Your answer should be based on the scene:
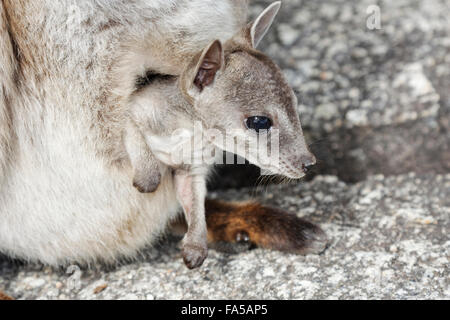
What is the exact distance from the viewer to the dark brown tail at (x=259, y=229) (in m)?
2.41

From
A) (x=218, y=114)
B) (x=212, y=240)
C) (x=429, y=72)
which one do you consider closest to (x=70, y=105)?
(x=218, y=114)

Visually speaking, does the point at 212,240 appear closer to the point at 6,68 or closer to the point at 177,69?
the point at 177,69

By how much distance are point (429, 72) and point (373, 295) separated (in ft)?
4.52

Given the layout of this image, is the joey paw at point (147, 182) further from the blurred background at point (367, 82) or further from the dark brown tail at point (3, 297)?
the blurred background at point (367, 82)

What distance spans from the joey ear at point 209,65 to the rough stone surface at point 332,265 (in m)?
0.70

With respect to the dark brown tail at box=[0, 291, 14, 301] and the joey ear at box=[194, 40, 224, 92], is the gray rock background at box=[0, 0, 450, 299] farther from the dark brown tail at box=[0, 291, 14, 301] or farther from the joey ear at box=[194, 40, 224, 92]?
the joey ear at box=[194, 40, 224, 92]

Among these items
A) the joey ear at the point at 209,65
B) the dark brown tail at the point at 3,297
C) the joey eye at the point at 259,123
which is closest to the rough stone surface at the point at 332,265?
the dark brown tail at the point at 3,297

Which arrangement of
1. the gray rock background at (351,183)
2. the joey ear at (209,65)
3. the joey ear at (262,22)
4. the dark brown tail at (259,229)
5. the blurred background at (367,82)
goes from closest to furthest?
1. the joey ear at (209,65)
2. the joey ear at (262,22)
3. the gray rock background at (351,183)
4. the dark brown tail at (259,229)
5. the blurred background at (367,82)

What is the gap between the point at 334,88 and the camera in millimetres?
3217

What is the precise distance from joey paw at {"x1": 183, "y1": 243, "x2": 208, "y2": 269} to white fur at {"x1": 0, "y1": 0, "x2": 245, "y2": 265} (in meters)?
0.25

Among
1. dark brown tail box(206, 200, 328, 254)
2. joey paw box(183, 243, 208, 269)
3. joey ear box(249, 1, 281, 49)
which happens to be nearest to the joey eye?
joey ear box(249, 1, 281, 49)

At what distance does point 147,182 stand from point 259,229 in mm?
573

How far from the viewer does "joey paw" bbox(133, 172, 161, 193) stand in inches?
82.7

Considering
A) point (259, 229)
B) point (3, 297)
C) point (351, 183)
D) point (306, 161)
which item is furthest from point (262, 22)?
point (3, 297)
